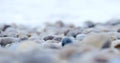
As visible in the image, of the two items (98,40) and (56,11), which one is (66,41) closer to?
(98,40)

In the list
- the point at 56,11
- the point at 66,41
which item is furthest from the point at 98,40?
the point at 56,11

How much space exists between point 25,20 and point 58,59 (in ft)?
17.1

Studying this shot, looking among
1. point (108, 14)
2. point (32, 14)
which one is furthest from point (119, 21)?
point (32, 14)

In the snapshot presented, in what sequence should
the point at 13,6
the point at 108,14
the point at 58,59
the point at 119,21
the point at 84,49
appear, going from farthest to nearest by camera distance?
1. the point at 13,6
2. the point at 108,14
3. the point at 119,21
4. the point at 84,49
5. the point at 58,59

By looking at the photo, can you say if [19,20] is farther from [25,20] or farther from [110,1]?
[110,1]

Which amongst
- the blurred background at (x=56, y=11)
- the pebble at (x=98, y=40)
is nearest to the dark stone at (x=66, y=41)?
the pebble at (x=98, y=40)

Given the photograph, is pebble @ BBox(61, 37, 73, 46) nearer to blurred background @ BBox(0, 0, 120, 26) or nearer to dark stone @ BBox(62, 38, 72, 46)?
dark stone @ BBox(62, 38, 72, 46)

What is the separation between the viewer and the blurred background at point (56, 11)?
Answer: 620 centimetres

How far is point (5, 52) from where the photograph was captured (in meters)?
0.98

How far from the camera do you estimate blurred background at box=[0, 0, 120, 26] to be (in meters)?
6.20

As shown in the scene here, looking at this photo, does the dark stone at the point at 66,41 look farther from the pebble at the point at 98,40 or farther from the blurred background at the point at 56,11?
the blurred background at the point at 56,11

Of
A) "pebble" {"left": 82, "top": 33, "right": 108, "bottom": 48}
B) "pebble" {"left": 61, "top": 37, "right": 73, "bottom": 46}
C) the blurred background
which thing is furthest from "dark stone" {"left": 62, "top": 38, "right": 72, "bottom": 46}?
the blurred background

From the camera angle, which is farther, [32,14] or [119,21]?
[32,14]

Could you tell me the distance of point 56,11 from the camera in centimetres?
690
